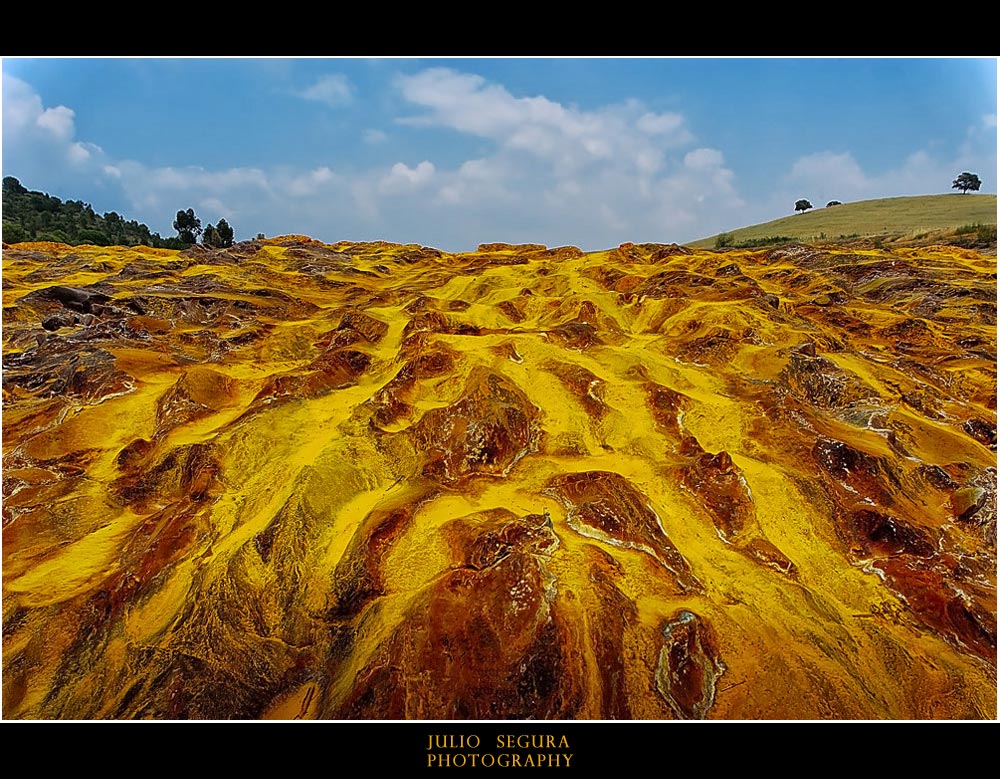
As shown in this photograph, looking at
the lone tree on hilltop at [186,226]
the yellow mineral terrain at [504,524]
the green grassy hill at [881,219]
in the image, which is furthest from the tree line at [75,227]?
the green grassy hill at [881,219]

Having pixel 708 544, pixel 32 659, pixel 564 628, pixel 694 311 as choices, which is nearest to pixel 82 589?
pixel 32 659

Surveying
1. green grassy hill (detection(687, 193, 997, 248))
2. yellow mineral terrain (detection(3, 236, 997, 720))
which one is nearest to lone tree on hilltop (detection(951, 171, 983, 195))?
green grassy hill (detection(687, 193, 997, 248))

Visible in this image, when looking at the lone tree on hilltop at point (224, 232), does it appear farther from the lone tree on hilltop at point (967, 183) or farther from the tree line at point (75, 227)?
the lone tree on hilltop at point (967, 183)

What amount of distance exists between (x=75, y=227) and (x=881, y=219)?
123 metres

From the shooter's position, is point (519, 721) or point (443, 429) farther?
point (443, 429)

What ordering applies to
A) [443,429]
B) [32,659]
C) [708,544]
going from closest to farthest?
[32,659], [708,544], [443,429]

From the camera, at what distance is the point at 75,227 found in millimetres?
77938

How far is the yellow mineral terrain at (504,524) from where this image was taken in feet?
25.6

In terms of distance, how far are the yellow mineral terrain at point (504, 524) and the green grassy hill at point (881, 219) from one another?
5183 centimetres

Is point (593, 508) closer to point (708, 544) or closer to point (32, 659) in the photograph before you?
point (708, 544)

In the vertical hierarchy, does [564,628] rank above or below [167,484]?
below

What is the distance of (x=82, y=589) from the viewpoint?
9.66m
